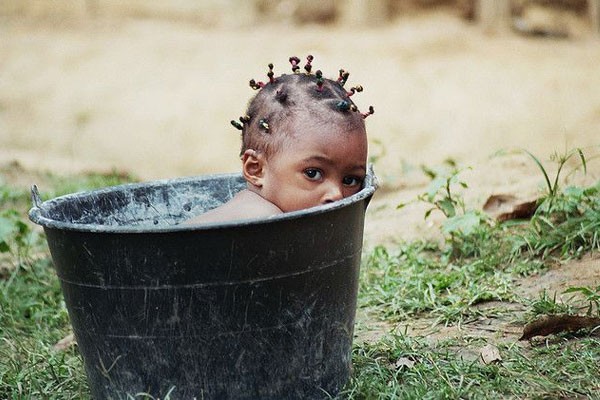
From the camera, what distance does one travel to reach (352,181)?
2902 millimetres

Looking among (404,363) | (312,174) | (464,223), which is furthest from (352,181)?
(464,223)

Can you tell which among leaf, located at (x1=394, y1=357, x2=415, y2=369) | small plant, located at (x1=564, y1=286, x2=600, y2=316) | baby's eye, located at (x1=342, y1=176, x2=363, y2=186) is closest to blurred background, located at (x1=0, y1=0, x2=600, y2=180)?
small plant, located at (x1=564, y1=286, x2=600, y2=316)

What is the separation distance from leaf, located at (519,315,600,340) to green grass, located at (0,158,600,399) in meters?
0.03

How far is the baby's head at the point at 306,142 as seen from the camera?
278 cm

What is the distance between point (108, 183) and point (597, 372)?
417 centimetres

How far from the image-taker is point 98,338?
2600 millimetres

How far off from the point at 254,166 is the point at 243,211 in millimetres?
178

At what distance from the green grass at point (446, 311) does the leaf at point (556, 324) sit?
0.10ft

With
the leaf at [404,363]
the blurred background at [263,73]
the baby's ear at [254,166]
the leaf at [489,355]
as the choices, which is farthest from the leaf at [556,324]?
the blurred background at [263,73]

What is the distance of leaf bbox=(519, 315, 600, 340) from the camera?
10.2ft

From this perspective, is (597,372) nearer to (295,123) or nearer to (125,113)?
(295,123)

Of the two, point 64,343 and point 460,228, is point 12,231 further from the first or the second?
point 460,228

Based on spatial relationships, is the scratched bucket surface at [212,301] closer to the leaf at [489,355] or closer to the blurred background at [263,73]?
the leaf at [489,355]

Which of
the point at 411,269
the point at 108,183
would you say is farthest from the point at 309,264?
the point at 108,183
